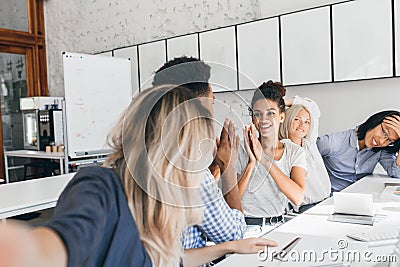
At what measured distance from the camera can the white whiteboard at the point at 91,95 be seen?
3893 mm

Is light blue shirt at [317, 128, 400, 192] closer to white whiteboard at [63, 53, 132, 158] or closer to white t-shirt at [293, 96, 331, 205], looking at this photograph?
white t-shirt at [293, 96, 331, 205]

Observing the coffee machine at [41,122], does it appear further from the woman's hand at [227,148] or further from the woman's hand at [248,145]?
the woman's hand at [227,148]

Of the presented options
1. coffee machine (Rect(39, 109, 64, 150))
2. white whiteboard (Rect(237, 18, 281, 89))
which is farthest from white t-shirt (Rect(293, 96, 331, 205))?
coffee machine (Rect(39, 109, 64, 150))

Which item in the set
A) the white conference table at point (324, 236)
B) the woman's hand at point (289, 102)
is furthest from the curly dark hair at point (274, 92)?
the white conference table at point (324, 236)

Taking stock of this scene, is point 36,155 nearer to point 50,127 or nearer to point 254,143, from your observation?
point 50,127

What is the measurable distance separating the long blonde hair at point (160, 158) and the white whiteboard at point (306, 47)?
233 centimetres

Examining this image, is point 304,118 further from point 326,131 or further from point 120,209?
point 120,209

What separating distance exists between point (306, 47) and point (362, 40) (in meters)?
0.42

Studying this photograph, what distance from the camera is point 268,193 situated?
238 centimetres

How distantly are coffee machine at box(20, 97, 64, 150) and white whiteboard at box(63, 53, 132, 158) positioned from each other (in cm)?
88

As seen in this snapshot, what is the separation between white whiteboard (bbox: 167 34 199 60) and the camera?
3.75 m

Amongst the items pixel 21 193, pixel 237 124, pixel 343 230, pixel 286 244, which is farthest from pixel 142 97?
pixel 21 193

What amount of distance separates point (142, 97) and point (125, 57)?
366cm

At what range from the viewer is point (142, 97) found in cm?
92
